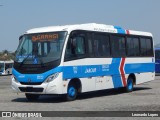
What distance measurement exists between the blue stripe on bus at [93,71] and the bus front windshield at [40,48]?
1.74 feet

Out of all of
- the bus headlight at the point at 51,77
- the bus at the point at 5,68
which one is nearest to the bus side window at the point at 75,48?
the bus headlight at the point at 51,77

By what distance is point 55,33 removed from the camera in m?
16.8

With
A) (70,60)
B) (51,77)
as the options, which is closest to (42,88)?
(51,77)

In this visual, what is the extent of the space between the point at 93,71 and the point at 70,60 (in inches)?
75.4

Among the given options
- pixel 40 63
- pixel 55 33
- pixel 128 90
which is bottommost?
pixel 128 90

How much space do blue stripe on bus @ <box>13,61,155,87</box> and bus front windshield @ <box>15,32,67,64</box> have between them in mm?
531

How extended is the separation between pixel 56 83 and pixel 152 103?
3.54 metres

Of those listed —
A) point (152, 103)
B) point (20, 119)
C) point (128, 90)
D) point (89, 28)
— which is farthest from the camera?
point (128, 90)

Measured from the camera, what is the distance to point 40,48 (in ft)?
55.0

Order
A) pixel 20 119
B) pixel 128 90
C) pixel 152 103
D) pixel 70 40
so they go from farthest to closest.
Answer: pixel 128 90
pixel 70 40
pixel 152 103
pixel 20 119

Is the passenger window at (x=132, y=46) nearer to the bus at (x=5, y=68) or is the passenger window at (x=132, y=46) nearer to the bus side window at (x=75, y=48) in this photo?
the bus side window at (x=75, y=48)

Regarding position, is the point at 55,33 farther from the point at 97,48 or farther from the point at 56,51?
the point at 97,48

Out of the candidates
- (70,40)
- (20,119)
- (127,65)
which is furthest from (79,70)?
(20,119)

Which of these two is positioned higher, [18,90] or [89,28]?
[89,28]
